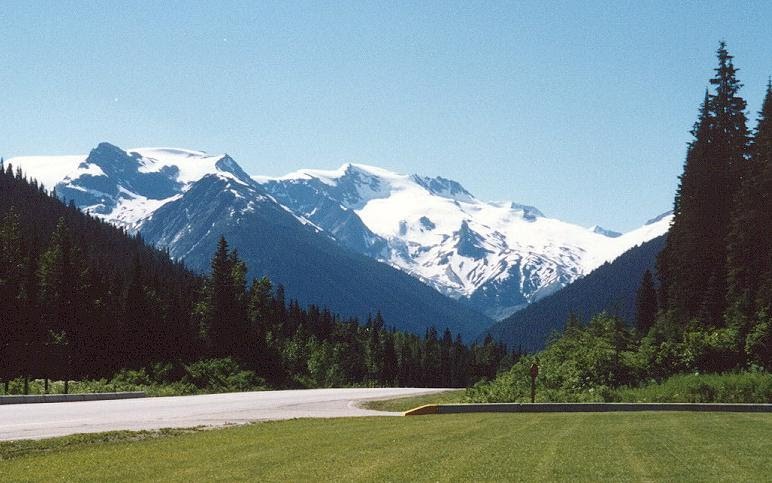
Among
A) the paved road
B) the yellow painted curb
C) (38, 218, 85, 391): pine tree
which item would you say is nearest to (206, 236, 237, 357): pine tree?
(38, 218, 85, 391): pine tree

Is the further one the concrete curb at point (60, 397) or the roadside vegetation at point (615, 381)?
the concrete curb at point (60, 397)

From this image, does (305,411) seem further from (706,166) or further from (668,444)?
(706,166)

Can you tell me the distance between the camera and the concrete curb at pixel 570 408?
30.8 meters

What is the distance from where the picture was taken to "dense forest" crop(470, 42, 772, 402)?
40.1 meters

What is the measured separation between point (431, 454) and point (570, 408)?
55.7 ft

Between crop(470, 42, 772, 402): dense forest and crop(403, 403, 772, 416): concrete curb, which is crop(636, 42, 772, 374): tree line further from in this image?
crop(403, 403, 772, 416): concrete curb

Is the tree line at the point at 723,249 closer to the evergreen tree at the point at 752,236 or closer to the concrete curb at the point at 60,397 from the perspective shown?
the evergreen tree at the point at 752,236

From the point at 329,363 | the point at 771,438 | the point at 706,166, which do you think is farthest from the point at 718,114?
the point at 329,363

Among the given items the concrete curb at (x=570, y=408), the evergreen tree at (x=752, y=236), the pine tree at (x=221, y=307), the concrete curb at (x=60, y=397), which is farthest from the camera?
the pine tree at (x=221, y=307)

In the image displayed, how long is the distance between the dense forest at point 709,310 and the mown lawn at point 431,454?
50.4 feet

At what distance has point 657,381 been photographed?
1614 inches

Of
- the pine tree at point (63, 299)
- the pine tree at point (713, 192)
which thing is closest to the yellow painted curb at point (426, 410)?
the pine tree at point (713, 192)

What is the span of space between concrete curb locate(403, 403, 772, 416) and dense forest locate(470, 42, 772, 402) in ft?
9.99

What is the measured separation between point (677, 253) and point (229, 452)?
55099 millimetres
